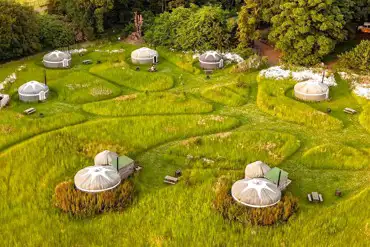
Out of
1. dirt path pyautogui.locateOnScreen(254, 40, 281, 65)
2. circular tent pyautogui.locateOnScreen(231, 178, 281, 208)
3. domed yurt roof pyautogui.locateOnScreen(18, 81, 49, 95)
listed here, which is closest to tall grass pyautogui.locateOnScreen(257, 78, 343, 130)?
dirt path pyautogui.locateOnScreen(254, 40, 281, 65)

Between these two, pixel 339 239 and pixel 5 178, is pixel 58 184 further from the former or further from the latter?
pixel 339 239

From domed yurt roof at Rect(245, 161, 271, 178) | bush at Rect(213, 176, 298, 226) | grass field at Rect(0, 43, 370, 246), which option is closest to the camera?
grass field at Rect(0, 43, 370, 246)

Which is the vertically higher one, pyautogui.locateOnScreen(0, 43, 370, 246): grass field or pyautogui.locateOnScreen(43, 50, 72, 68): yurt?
pyautogui.locateOnScreen(43, 50, 72, 68): yurt

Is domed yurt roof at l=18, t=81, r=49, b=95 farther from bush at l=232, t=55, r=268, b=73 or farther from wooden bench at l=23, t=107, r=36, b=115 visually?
bush at l=232, t=55, r=268, b=73

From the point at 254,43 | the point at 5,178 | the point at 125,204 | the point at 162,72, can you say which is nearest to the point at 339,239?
the point at 125,204

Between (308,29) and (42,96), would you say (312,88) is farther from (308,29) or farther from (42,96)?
(42,96)

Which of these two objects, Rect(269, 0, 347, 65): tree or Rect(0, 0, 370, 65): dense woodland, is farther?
Rect(0, 0, 370, 65): dense woodland

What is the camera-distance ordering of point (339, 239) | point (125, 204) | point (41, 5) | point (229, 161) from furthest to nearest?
point (41, 5), point (229, 161), point (125, 204), point (339, 239)
